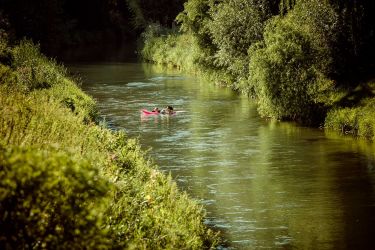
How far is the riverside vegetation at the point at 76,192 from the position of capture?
645 centimetres

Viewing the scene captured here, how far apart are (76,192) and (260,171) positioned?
12339 mm

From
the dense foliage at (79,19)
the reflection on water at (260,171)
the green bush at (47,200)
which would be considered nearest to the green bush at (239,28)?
the reflection on water at (260,171)

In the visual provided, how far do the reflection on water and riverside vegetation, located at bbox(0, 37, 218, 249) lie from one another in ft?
5.23

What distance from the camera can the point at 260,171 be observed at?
731 inches

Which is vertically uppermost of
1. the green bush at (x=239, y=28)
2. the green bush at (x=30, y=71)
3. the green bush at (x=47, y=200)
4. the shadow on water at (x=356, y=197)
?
the green bush at (x=239, y=28)

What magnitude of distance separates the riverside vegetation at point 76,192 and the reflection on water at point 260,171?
160cm

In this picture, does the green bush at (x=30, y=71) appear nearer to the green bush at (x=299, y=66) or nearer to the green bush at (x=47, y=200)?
the green bush at (x=299, y=66)

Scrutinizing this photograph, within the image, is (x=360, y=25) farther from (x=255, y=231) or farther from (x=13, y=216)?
(x=13, y=216)

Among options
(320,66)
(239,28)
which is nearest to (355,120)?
(320,66)

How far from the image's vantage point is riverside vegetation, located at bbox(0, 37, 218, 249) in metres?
6.45

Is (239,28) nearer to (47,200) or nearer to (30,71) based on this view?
(30,71)

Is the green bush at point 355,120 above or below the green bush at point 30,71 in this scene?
below

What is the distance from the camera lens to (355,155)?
20234mm

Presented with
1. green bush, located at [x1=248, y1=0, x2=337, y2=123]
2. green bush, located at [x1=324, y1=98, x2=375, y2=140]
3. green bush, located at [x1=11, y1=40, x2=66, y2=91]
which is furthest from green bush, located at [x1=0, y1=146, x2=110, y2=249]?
green bush, located at [x1=248, y1=0, x2=337, y2=123]
